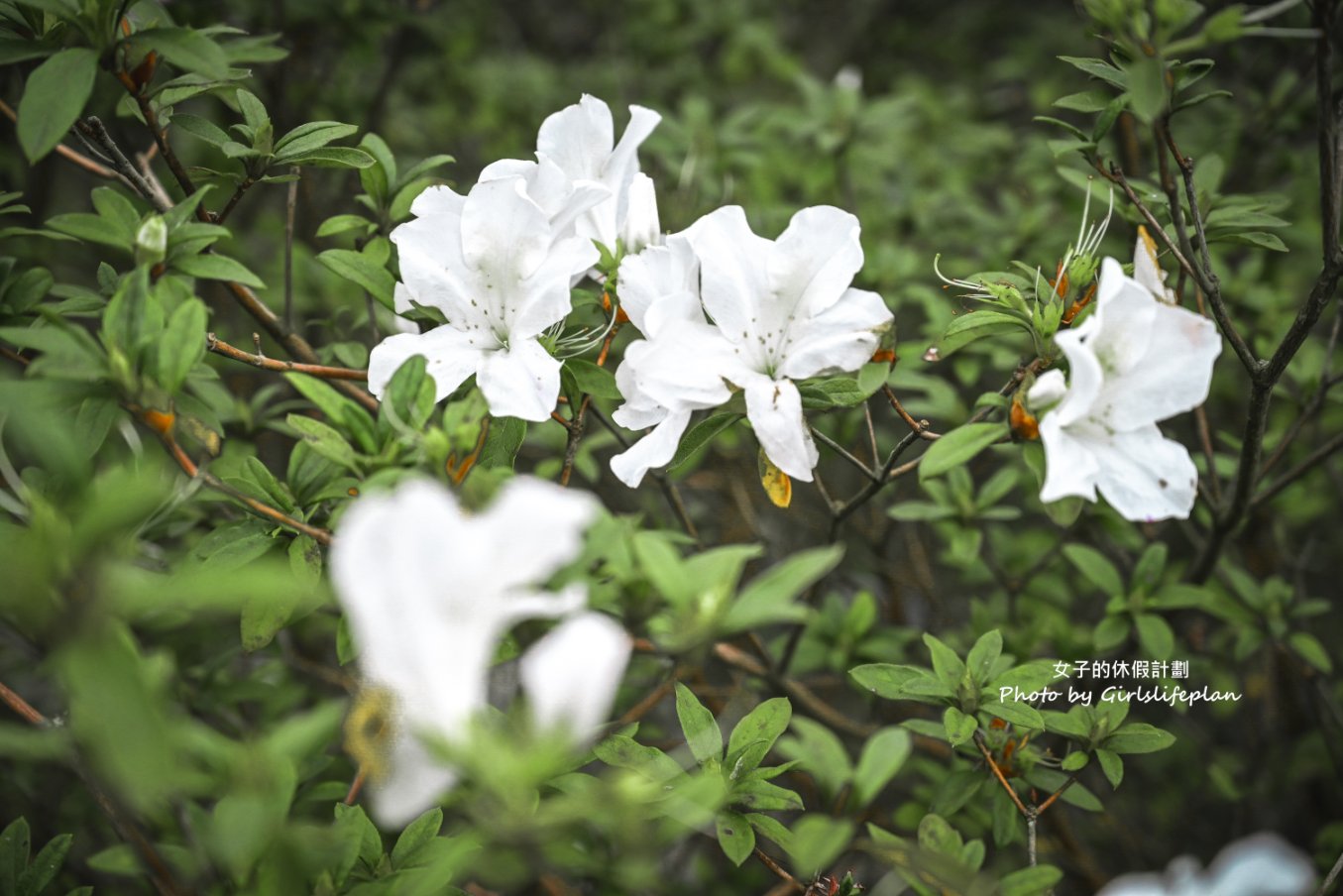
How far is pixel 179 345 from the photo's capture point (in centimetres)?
103

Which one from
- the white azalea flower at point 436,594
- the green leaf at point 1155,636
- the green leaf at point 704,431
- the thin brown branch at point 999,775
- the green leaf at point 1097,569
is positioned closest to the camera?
the white azalea flower at point 436,594

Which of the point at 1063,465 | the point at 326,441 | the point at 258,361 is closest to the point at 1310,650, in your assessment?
the point at 1063,465

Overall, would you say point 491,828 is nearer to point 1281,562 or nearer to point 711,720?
point 711,720

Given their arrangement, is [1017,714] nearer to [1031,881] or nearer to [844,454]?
[1031,881]

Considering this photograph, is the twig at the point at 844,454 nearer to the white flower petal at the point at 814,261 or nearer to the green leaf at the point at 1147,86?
the white flower petal at the point at 814,261

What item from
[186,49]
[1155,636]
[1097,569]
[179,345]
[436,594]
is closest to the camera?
[436,594]

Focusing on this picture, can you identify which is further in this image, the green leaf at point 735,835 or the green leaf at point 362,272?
the green leaf at point 362,272

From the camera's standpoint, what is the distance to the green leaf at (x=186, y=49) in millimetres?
1124

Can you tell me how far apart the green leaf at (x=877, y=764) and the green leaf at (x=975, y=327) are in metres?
0.51

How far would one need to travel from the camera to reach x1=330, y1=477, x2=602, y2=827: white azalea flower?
763mm

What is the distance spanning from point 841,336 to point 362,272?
2.28 ft

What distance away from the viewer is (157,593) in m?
0.74

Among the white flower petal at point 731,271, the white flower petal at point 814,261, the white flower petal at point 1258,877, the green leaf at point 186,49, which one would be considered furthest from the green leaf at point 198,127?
the white flower petal at point 1258,877

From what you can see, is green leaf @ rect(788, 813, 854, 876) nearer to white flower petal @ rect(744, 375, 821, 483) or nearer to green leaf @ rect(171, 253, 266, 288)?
white flower petal @ rect(744, 375, 821, 483)
